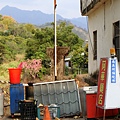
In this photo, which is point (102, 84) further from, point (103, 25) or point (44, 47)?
point (44, 47)

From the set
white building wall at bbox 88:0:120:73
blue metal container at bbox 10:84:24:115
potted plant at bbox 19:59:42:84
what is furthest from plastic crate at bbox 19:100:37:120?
potted plant at bbox 19:59:42:84

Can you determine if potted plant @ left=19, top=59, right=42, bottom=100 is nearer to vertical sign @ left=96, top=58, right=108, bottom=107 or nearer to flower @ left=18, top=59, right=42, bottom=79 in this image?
flower @ left=18, top=59, right=42, bottom=79

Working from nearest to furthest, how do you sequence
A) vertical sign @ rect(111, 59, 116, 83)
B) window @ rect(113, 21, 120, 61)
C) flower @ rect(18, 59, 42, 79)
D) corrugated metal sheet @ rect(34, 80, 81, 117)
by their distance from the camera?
1. vertical sign @ rect(111, 59, 116, 83)
2. corrugated metal sheet @ rect(34, 80, 81, 117)
3. window @ rect(113, 21, 120, 61)
4. flower @ rect(18, 59, 42, 79)

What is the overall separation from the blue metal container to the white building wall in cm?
368

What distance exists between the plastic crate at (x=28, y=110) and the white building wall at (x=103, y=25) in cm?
389

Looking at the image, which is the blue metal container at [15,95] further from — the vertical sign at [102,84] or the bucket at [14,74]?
the vertical sign at [102,84]

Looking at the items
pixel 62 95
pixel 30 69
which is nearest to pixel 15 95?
pixel 62 95

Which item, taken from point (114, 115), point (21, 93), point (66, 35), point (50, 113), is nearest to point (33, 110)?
point (50, 113)

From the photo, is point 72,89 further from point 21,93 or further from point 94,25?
point 94,25

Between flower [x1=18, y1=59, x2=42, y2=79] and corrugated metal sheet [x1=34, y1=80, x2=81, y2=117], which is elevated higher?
flower [x1=18, y1=59, x2=42, y2=79]

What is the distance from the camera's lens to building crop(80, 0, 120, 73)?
10.4 meters

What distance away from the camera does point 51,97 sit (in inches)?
365

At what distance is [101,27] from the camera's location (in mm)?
12562

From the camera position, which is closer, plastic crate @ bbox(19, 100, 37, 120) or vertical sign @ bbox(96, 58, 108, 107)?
vertical sign @ bbox(96, 58, 108, 107)
